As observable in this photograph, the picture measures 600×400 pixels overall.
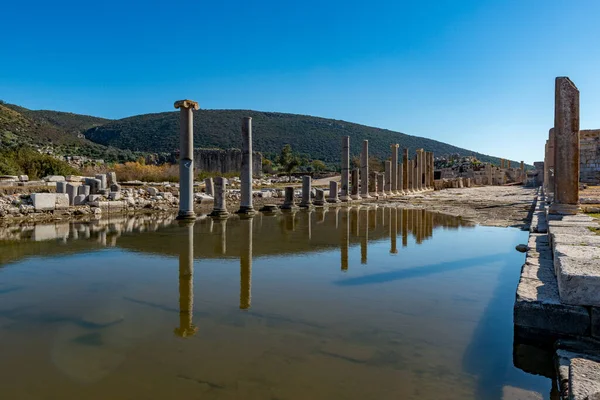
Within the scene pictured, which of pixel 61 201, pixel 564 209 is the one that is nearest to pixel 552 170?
pixel 564 209

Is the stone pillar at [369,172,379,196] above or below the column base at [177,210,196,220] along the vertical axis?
above

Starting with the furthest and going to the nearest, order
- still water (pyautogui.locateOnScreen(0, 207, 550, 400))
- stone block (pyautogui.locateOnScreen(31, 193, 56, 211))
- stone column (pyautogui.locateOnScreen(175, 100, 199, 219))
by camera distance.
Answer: stone block (pyautogui.locateOnScreen(31, 193, 56, 211)) → stone column (pyautogui.locateOnScreen(175, 100, 199, 219)) → still water (pyautogui.locateOnScreen(0, 207, 550, 400))

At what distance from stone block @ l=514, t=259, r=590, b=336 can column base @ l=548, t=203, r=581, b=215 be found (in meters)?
6.20

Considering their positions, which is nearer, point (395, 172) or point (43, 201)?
point (43, 201)

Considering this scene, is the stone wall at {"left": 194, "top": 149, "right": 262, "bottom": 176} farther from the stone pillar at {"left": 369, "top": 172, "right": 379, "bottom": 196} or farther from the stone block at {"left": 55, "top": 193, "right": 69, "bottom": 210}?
the stone block at {"left": 55, "top": 193, "right": 69, "bottom": 210}

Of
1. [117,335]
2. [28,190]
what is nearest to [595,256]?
[117,335]

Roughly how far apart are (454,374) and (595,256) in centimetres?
228

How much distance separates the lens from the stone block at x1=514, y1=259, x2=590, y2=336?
3.95 m

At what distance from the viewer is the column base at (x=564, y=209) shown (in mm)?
9922

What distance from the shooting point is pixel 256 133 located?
8581cm

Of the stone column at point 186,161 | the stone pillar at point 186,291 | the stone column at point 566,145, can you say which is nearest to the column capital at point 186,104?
the stone column at point 186,161

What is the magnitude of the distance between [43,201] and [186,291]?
1292cm

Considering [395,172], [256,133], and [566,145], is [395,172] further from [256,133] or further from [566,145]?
[256,133]

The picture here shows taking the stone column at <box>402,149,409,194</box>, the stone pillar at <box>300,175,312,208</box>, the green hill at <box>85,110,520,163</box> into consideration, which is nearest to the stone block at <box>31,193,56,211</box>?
the stone pillar at <box>300,175,312,208</box>
